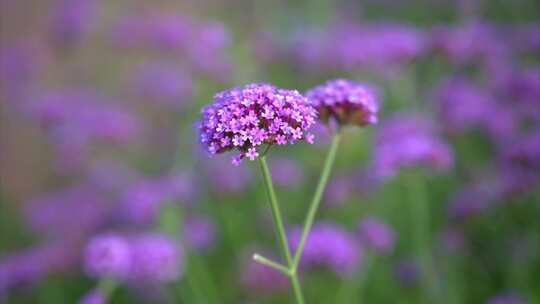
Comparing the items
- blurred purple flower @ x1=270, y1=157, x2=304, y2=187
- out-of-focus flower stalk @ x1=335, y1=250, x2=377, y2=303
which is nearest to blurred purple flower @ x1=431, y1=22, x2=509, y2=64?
blurred purple flower @ x1=270, y1=157, x2=304, y2=187

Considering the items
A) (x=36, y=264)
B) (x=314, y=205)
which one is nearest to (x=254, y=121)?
(x=314, y=205)

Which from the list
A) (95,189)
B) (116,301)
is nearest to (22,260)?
(116,301)

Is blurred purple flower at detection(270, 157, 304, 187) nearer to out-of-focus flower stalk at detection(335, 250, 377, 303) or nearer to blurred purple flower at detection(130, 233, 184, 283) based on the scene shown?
out-of-focus flower stalk at detection(335, 250, 377, 303)

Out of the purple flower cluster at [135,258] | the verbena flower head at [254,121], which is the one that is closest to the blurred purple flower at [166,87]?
the purple flower cluster at [135,258]

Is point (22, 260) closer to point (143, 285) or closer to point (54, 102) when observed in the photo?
point (143, 285)

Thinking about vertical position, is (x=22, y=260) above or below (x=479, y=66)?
below

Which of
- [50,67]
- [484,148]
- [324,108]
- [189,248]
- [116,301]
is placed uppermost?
[50,67]
